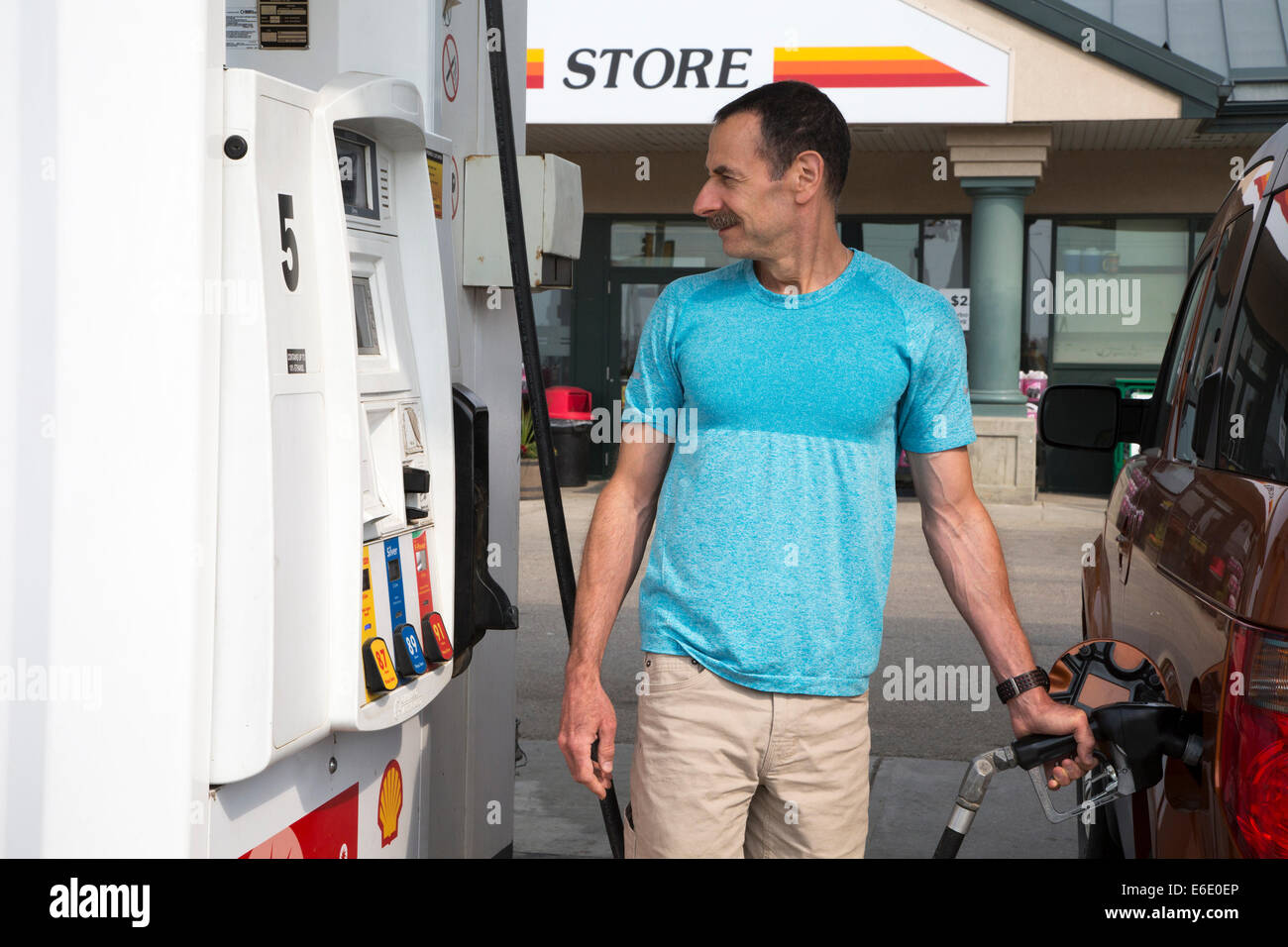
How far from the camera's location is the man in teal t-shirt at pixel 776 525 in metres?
2.58

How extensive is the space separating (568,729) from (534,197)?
1.82 metres

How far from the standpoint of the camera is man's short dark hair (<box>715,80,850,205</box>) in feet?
8.71

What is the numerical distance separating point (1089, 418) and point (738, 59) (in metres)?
11.3

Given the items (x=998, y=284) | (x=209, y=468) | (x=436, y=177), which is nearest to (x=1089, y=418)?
(x=436, y=177)

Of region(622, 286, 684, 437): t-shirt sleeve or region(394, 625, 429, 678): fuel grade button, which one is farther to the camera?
region(394, 625, 429, 678): fuel grade button

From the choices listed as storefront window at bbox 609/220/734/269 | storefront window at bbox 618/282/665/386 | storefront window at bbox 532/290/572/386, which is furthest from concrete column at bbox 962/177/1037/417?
storefront window at bbox 532/290/572/386

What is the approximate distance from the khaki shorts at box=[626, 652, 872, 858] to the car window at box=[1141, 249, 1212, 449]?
3.76 feet

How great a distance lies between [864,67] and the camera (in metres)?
14.1

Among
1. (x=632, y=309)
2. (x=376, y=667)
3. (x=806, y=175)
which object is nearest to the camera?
(x=806, y=175)

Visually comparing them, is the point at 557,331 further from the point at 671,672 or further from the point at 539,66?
the point at 671,672

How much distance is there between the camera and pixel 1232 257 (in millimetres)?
2809

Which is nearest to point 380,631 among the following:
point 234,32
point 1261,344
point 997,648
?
point 997,648

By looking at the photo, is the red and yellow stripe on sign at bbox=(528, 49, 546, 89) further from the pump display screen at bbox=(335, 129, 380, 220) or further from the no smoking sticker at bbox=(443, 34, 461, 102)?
the pump display screen at bbox=(335, 129, 380, 220)

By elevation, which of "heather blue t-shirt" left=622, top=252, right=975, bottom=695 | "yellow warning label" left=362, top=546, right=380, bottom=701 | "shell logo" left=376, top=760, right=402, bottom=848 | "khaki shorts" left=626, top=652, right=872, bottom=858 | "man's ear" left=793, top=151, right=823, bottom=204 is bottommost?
"shell logo" left=376, top=760, right=402, bottom=848
